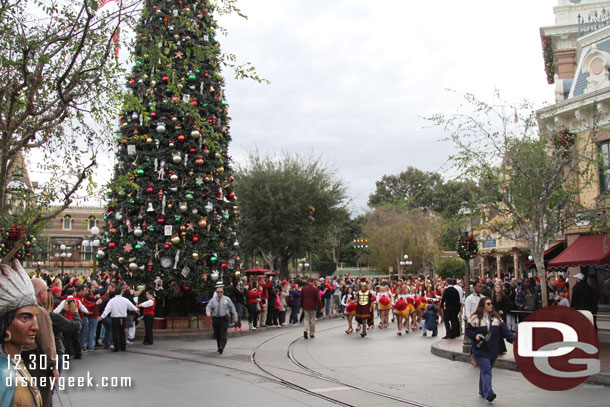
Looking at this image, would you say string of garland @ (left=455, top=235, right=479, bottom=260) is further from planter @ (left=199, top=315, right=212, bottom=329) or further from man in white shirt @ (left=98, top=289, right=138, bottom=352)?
man in white shirt @ (left=98, top=289, right=138, bottom=352)

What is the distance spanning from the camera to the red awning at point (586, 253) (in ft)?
60.2

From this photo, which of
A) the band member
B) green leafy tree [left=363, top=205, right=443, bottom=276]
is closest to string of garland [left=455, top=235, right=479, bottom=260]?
the band member

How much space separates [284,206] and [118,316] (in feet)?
68.1

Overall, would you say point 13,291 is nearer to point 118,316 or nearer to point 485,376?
point 485,376

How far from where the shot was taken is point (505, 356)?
42.3ft

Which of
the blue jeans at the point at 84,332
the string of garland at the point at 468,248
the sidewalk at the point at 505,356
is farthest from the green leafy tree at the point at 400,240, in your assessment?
the blue jeans at the point at 84,332

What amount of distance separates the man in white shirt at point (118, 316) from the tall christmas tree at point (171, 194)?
2796mm

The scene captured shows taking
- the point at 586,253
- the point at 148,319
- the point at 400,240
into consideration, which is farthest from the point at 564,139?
the point at 400,240

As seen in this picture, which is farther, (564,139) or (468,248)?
(468,248)

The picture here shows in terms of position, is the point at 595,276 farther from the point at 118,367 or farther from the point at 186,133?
the point at 118,367

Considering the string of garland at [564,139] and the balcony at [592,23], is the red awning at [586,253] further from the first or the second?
the balcony at [592,23]

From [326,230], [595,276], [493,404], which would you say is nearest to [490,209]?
[595,276]

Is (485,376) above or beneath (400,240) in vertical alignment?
beneath

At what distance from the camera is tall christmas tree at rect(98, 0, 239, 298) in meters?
18.8
